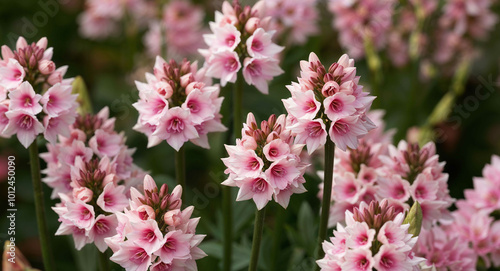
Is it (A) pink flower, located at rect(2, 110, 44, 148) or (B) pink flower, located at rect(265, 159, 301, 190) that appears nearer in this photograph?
(B) pink flower, located at rect(265, 159, 301, 190)

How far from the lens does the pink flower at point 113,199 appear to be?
107 cm

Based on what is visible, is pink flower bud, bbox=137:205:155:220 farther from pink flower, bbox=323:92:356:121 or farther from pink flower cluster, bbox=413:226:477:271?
pink flower cluster, bbox=413:226:477:271

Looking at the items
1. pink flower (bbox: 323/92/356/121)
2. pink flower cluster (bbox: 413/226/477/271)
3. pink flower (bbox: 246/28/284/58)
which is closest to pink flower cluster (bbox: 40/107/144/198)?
pink flower (bbox: 246/28/284/58)

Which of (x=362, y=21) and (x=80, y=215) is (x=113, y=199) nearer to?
(x=80, y=215)

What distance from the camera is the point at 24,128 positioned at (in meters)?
1.10

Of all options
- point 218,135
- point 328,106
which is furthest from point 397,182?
point 218,135

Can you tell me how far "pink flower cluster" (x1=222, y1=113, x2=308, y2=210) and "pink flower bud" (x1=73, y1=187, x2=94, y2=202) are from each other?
0.25 metres

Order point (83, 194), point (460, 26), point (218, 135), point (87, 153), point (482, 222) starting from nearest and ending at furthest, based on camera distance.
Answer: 1. point (83, 194)
2. point (87, 153)
3. point (482, 222)
4. point (218, 135)
5. point (460, 26)

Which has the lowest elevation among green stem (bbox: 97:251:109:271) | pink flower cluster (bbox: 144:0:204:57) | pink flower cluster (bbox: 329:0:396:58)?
green stem (bbox: 97:251:109:271)

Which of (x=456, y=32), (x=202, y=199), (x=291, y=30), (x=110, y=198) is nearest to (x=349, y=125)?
(x=110, y=198)

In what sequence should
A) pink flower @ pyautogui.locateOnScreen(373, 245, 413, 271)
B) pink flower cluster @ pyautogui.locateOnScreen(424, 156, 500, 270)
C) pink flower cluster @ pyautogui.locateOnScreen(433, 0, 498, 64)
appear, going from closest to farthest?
pink flower @ pyautogui.locateOnScreen(373, 245, 413, 271) < pink flower cluster @ pyautogui.locateOnScreen(424, 156, 500, 270) < pink flower cluster @ pyautogui.locateOnScreen(433, 0, 498, 64)

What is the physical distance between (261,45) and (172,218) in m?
0.43

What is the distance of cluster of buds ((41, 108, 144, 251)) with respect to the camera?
1069 millimetres

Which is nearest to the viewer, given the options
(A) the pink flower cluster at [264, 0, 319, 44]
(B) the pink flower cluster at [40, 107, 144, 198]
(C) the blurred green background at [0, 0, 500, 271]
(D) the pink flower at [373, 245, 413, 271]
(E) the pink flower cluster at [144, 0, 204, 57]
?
(D) the pink flower at [373, 245, 413, 271]
